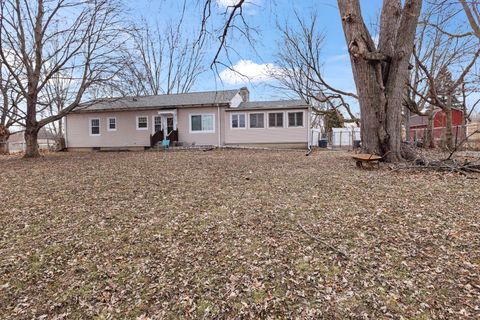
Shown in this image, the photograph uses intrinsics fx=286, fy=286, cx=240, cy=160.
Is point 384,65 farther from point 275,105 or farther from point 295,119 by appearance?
point 275,105

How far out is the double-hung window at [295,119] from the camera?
692 inches

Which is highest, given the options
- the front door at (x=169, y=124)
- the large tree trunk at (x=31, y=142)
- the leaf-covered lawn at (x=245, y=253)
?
the front door at (x=169, y=124)

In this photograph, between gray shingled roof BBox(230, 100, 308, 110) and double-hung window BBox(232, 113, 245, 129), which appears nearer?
gray shingled roof BBox(230, 100, 308, 110)

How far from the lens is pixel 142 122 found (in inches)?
771

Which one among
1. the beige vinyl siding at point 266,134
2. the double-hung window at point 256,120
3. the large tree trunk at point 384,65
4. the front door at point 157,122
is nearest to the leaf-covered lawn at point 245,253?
the large tree trunk at point 384,65

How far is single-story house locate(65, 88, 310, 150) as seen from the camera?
701 inches

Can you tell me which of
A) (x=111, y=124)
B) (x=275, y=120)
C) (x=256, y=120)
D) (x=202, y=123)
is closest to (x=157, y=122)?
(x=202, y=123)

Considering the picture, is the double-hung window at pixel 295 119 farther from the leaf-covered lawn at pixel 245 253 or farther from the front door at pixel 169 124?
the leaf-covered lawn at pixel 245 253

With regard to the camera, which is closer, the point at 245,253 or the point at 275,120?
the point at 245,253

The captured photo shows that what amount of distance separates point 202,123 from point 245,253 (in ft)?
52.5

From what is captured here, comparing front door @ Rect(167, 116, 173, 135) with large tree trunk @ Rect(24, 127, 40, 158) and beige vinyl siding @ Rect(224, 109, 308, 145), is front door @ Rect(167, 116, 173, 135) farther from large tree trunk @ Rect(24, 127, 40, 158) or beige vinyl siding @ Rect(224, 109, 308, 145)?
large tree trunk @ Rect(24, 127, 40, 158)

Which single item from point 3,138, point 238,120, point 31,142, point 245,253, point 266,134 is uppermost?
point 238,120

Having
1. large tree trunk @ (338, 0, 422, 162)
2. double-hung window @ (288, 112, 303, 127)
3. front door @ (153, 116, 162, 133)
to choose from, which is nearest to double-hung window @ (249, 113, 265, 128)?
double-hung window @ (288, 112, 303, 127)

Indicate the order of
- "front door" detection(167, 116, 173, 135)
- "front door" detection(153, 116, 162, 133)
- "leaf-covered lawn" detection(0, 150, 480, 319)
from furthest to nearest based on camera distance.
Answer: "front door" detection(153, 116, 162, 133) < "front door" detection(167, 116, 173, 135) < "leaf-covered lawn" detection(0, 150, 480, 319)
